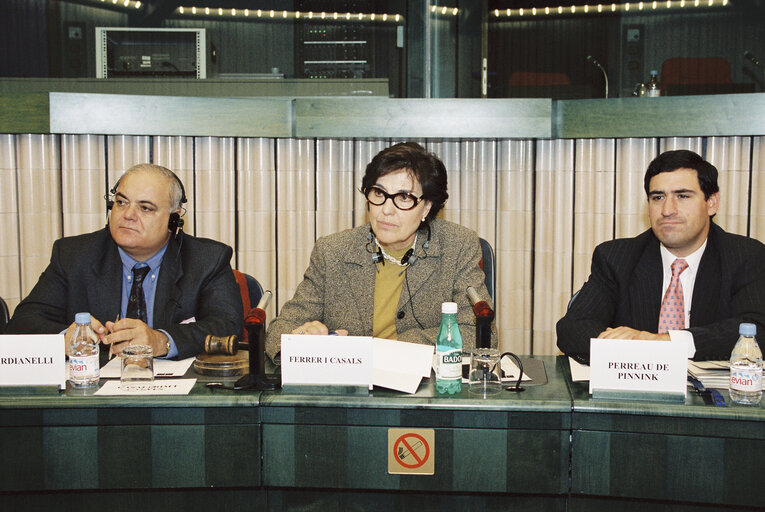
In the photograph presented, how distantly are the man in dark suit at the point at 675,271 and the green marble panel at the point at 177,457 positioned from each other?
0.99 meters

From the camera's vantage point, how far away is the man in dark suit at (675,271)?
6.59 feet

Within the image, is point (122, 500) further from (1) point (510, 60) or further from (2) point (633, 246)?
(1) point (510, 60)

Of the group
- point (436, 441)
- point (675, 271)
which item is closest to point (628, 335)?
point (675, 271)

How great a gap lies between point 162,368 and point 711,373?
4.33ft

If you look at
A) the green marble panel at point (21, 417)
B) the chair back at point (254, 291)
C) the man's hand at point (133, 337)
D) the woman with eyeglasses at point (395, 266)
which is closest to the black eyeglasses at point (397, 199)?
the woman with eyeglasses at point (395, 266)

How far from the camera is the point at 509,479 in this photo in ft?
4.76

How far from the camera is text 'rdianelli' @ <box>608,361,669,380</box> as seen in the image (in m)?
1.49

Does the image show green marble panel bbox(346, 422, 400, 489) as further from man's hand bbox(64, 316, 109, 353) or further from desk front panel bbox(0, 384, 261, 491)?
man's hand bbox(64, 316, 109, 353)

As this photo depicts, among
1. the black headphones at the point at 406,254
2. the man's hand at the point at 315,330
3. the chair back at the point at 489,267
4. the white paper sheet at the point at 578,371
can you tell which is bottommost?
the white paper sheet at the point at 578,371

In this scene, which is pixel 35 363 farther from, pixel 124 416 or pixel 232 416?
pixel 232 416

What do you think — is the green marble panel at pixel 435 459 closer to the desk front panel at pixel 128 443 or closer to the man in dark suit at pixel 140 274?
the desk front panel at pixel 128 443

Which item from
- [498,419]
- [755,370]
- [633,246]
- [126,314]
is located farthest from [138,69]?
[755,370]

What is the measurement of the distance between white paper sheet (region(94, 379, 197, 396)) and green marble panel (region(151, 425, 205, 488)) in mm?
85

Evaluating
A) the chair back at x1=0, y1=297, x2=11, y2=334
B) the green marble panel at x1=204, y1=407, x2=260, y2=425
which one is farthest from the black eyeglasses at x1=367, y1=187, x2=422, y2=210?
the chair back at x1=0, y1=297, x2=11, y2=334
